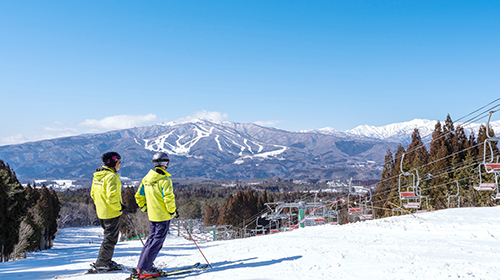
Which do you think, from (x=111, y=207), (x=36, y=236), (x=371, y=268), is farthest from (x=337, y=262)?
(x=36, y=236)

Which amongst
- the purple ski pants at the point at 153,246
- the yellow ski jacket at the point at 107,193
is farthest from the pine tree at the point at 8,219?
the purple ski pants at the point at 153,246

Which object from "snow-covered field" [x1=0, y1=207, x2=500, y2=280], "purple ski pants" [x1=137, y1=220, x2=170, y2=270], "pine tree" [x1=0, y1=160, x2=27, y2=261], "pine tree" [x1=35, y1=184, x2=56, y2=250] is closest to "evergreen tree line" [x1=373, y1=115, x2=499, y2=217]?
"snow-covered field" [x1=0, y1=207, x2=500, y2=280]

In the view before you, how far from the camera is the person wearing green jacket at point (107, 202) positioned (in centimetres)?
643

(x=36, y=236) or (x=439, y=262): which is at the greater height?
(x=439, y=262)

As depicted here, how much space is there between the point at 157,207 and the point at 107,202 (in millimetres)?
1078

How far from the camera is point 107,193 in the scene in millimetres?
6398

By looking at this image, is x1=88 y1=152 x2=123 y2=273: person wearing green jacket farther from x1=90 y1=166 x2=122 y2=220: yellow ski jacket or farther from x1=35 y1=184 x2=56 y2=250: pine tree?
x1=35 y1=184 x2=56 y2=250: pine tree

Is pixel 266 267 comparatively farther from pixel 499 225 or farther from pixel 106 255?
pixel 499 225

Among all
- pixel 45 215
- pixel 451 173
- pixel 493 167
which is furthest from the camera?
pixel 45 215

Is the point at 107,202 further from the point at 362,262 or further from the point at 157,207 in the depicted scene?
the point at 362,262

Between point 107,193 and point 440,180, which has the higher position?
point 107,193

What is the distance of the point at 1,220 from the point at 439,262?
30.0 meters

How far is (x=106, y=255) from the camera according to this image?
669 cm

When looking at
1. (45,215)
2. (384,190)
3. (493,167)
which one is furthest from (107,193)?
(384,190)
